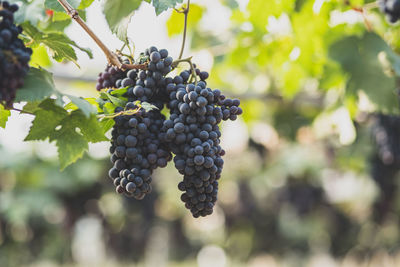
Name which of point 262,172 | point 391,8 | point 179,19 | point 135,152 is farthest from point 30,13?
point 262,172

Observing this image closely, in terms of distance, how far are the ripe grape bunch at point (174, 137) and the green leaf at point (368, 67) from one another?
45.5 inches

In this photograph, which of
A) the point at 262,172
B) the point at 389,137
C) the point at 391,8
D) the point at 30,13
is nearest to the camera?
the point at 30,13

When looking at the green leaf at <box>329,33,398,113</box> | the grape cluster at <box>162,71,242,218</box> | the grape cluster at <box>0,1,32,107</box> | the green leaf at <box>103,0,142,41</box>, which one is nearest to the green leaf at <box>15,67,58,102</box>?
the grape cluster at <box>0,1,32,107</box>

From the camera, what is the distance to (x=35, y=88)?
110 cm

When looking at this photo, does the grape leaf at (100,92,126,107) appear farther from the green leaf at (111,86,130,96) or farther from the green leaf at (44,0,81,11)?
the green leaf at (44,0,81,11)

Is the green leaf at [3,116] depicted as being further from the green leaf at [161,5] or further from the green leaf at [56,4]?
the green leaf at [161,5]

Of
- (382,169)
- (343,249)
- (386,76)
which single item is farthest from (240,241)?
(386,76)

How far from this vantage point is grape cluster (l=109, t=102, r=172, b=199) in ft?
4.22

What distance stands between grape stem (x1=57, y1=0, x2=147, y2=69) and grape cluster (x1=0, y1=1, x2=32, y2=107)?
230 millimetres

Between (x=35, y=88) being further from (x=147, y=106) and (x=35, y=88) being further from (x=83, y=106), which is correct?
(x=147, y=106)

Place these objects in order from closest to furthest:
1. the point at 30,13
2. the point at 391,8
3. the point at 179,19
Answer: the point at 30,13 → the point at 391,8 → the point at 179,19

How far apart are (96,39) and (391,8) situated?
4.35 feet

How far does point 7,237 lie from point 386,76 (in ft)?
25.9

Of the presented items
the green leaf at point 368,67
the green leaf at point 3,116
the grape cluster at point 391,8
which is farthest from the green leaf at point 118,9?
the green leaf at point 368,67
